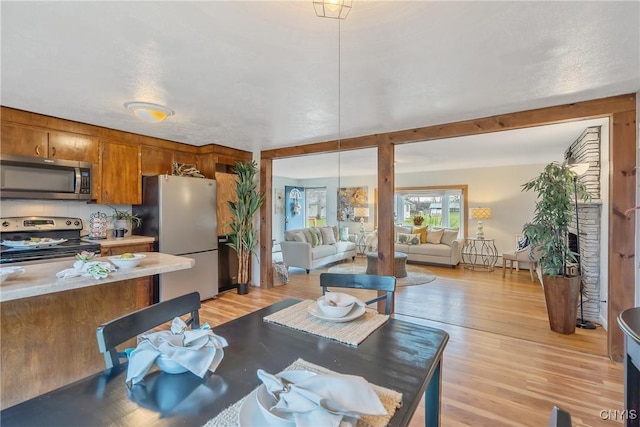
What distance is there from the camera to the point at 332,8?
4.36 feet

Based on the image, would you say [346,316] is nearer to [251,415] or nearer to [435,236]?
[251,415]

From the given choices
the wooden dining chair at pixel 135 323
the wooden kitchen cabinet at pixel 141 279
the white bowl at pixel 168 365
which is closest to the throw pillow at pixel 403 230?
the wooden kitchen cabinet at pixel 141 279

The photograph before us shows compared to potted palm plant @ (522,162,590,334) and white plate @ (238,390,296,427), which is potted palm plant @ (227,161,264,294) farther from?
white plate @ (238,390,296,427)

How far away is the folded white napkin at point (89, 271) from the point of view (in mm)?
1655

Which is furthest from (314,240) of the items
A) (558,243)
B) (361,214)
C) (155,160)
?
(558,243)

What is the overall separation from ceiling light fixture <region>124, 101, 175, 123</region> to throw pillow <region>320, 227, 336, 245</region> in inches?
187

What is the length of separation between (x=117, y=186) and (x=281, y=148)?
7.15 ft

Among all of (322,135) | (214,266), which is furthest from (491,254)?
(214,266)

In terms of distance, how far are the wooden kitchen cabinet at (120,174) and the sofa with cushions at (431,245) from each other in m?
5.44

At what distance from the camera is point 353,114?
9.41 feet

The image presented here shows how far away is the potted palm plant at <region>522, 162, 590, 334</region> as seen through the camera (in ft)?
9.88

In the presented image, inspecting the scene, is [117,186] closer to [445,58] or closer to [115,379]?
[115,379]

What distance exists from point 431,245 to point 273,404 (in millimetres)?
6500

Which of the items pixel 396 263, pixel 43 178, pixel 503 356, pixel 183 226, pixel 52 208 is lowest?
pixel 503 356
